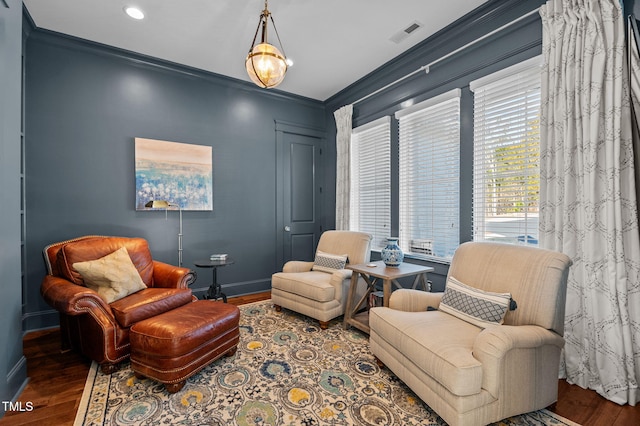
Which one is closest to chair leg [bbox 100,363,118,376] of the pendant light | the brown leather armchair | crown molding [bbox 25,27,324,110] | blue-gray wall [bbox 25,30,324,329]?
the brown leather armchair

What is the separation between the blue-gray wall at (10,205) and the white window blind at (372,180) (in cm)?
349

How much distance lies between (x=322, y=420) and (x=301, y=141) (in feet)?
12.8

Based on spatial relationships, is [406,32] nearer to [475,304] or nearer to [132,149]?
[475,304]

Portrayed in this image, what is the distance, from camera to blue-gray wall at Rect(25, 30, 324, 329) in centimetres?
307

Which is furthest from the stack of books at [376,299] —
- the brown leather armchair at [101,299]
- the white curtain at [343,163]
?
the brown leather armchair at [101,299]

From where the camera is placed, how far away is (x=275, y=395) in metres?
1.96

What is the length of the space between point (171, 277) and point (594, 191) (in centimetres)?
348

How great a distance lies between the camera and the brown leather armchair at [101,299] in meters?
2.15

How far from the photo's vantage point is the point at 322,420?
1731mm

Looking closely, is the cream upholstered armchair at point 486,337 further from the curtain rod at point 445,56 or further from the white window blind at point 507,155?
the curtain rod at point 445,56

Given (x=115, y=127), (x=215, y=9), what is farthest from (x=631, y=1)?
(x=115, y=127)

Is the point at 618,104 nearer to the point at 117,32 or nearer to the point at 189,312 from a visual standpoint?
the point at 189,312

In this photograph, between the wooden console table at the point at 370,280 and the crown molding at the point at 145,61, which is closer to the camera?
the wooden console table at the point at 370,280

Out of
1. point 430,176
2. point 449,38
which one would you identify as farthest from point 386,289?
point 449,38
